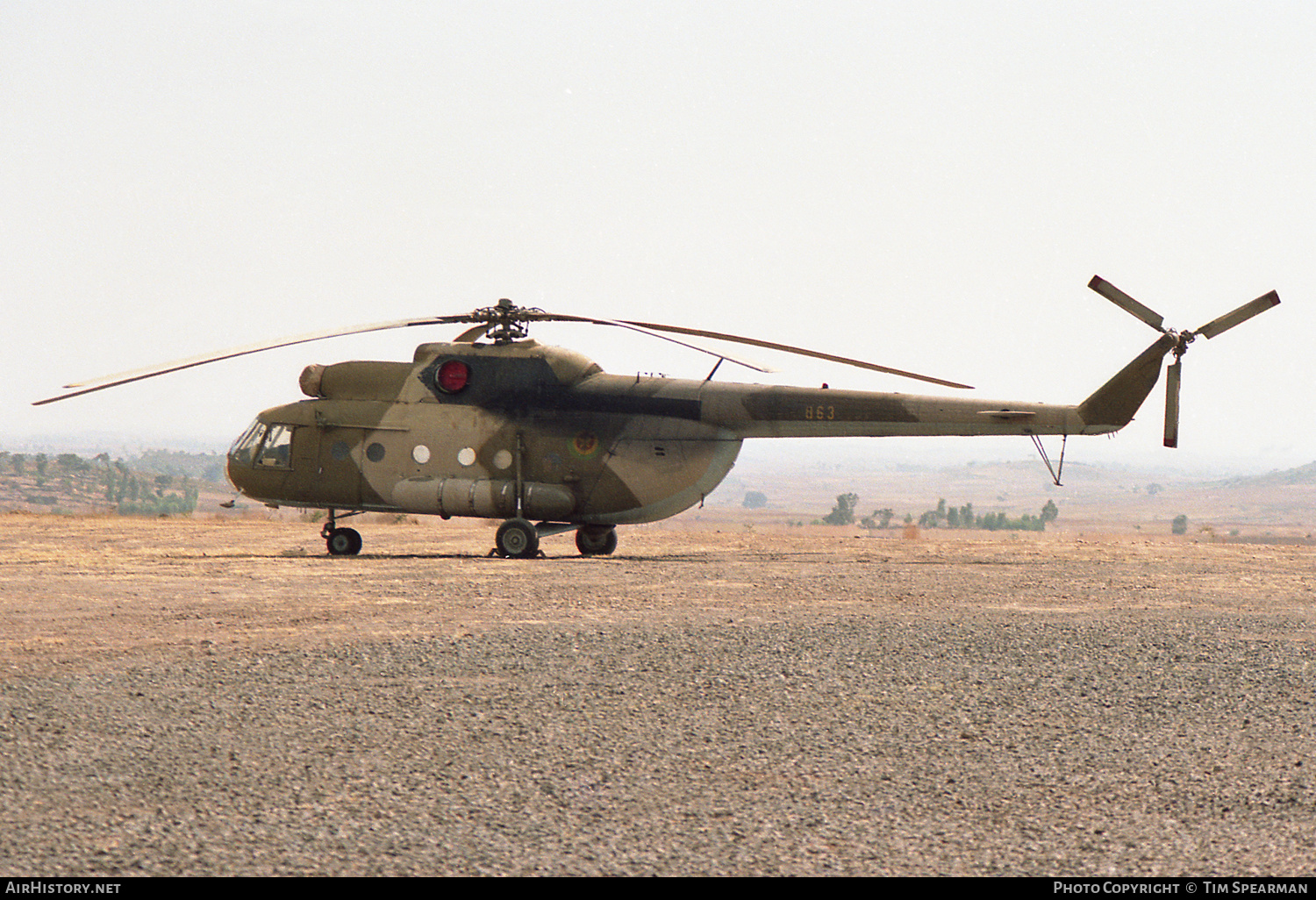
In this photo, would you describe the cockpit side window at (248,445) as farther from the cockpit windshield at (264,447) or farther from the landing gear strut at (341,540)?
the landing gear strut at (341,540)

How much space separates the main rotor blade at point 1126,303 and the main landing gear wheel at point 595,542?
8615 mm

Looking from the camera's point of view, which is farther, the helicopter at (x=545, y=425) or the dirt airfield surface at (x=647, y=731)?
the helicopter at (x=545, y=425)

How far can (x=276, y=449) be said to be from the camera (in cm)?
1836

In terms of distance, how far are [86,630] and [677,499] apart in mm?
9305

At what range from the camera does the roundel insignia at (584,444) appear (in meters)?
17.4

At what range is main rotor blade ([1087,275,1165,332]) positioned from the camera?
16.5 meters

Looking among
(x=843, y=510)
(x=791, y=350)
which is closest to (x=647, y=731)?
(x=791, y=350)

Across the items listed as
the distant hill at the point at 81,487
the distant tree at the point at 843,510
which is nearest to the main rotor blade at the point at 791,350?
the distant tree at the point at 843,510

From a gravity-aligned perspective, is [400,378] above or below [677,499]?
above

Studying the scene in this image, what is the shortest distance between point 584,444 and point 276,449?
525 centimetres

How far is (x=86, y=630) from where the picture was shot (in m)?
9.84

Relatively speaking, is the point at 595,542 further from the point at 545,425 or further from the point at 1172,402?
the point at 1172,402
